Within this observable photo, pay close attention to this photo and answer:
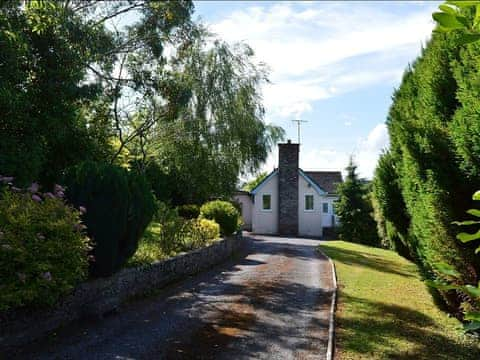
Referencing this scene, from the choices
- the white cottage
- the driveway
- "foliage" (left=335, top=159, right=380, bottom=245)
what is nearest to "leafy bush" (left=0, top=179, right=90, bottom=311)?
the driveway

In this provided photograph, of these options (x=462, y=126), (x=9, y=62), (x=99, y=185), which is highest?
(x=9, y=62)

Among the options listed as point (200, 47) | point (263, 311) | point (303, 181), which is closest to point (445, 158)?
point (263, 311)

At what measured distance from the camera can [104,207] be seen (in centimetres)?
867

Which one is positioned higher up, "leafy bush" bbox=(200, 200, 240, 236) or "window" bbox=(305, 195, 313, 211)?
"window" bbox=(305, 195, 313, 211)

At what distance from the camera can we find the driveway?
656cm

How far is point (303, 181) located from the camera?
40.1 meters

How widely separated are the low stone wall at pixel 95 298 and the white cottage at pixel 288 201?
2595 cm

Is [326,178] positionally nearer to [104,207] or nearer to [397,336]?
[104,207]

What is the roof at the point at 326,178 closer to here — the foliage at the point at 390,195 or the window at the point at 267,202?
the window at the point at 267,202

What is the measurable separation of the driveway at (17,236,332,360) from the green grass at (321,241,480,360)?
0.44 metres

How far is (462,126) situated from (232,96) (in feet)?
61.9

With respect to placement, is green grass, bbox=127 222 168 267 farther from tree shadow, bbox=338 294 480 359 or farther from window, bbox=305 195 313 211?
window, bbox=305 195 313 211

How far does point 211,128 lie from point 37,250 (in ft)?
56.6

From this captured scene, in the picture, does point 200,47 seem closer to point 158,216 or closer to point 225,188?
point 225,188
